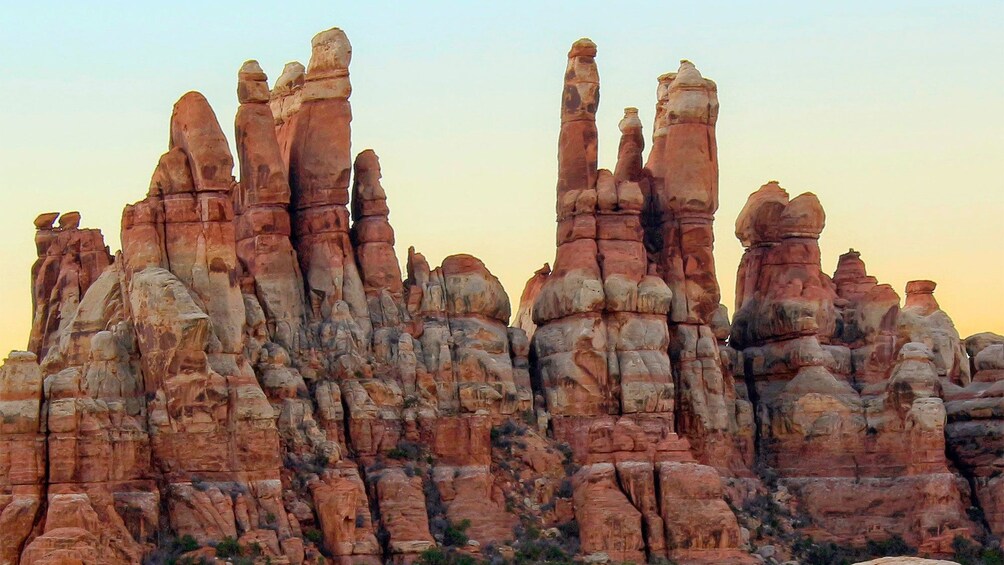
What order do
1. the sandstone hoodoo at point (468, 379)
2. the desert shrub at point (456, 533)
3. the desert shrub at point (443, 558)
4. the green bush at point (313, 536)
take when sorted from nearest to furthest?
the sandstone hoodoo at point (468, 379) → the green bush at point (313, 536) → the desert shrub at point (443, 558) → the desert shrub at point (456, 533)

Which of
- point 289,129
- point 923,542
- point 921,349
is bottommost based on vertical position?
point 923,542

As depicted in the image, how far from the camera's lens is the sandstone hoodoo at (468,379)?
113250mm

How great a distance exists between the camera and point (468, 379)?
124 meters

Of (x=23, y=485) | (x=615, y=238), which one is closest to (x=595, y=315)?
(x=615, y=238)

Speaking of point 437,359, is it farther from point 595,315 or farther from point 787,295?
point 787,295

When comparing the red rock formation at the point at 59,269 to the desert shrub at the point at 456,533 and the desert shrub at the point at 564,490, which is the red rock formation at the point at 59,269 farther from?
the desert shrub at the point at 564,490

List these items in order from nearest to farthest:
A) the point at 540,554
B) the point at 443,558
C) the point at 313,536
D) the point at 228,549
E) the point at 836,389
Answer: the point at 228,549 < the point at 313,536 < the point at 443,558 < the point at 540,554 < the point at 836,389

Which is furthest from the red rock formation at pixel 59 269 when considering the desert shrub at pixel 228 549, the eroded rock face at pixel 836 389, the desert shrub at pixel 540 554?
the eroded rock face at pixel 836 389

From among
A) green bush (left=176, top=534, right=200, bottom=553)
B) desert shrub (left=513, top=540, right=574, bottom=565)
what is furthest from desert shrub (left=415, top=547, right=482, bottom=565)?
green bush (left=176, top=534, right=200, bottom=553)

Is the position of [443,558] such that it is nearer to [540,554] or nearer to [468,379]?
[540,554]

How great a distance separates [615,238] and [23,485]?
29.3m

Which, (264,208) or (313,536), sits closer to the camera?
(313,536)

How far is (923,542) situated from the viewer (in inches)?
5044

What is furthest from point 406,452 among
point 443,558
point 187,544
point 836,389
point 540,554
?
point 836,389
